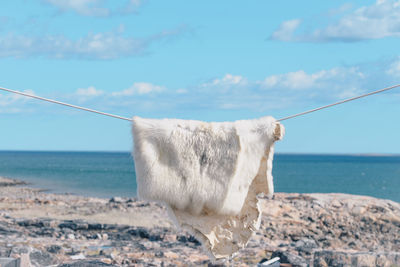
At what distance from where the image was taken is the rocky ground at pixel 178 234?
440 inches

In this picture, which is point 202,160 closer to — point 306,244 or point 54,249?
point 54,249

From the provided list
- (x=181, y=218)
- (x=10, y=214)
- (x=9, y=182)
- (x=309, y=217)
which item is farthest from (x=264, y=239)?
(x=9, y=182)

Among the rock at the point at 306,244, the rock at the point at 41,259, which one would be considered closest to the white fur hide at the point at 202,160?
the rock at the point at 41,259

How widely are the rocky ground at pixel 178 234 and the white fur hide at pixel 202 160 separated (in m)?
2.45

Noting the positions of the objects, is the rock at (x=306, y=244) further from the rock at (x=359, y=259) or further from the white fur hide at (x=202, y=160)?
the white fur hide at (x=202, y=160)

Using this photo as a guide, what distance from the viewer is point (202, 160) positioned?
578cm

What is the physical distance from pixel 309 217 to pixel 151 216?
515 centimetres

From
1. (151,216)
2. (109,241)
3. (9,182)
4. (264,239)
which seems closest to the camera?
(109,241)

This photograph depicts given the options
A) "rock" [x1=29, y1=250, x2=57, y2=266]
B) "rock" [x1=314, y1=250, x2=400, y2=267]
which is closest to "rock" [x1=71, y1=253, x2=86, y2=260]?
"rock" [x1=29, y1=250, x2=57, y2=266]

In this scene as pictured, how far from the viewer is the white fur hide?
18.8ft

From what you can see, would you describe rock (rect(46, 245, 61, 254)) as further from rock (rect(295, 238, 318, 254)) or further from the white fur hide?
the white fur hide

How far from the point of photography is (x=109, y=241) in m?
14.7

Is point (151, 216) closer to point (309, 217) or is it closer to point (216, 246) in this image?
point (309, 217)

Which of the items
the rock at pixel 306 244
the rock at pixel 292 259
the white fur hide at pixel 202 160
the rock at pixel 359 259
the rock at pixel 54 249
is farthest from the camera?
the rock at pixel 306 244
